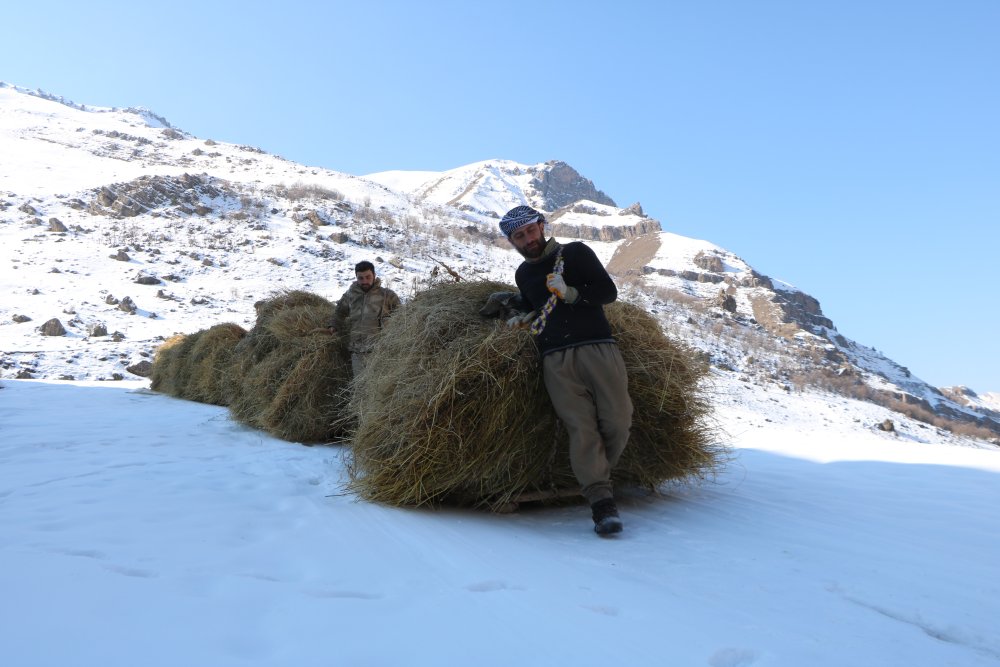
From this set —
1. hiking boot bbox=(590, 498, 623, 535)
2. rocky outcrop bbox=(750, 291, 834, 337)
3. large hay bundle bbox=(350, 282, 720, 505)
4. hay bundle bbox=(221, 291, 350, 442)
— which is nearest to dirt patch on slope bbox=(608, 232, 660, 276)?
rocky outcrop bbox=(750, 291, 834, 337)

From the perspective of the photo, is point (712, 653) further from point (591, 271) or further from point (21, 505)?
point (21, 505)

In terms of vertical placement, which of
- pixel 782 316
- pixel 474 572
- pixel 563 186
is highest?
pixel 563 186

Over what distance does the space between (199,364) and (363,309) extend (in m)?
4.85

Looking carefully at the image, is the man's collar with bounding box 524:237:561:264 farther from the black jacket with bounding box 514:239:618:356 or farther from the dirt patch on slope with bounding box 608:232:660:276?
the dirt patch on slope with bounding box 608:232:660:276

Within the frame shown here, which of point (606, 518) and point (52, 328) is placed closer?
point (606, 518)

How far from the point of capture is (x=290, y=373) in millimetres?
5996

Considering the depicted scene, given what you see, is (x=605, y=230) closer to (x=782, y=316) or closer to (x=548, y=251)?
(x=782, y=316)

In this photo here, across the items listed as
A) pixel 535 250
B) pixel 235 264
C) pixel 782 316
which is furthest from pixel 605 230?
pixel 535 250

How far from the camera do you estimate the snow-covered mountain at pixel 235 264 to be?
17891mm

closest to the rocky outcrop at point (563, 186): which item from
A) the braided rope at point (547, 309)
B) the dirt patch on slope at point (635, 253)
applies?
the dirt patch on slope at point (635, 253)

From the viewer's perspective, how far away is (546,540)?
117 inches

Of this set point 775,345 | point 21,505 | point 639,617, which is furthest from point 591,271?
point 775,345

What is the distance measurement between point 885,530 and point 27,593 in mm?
3759

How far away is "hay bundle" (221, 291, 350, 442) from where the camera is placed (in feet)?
19.1
